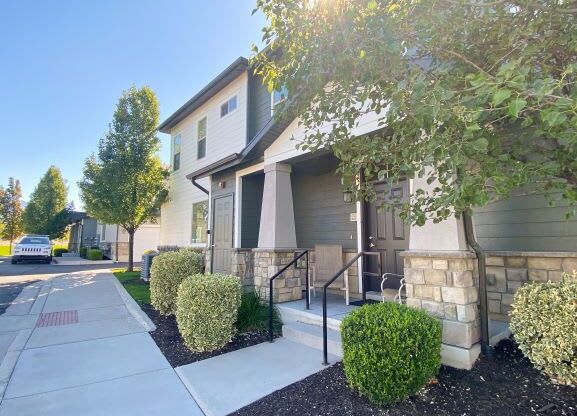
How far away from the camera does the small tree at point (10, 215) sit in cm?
3209

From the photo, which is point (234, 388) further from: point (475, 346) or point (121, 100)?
point (121, 100)

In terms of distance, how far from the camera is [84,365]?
13.8 ft

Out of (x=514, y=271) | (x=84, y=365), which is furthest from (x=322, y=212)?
(x=84, y=365)

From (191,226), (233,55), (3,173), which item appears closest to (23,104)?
(191,226)

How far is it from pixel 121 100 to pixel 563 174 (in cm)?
1536

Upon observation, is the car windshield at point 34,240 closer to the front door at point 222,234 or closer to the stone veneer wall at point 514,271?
the front door at point 222,234

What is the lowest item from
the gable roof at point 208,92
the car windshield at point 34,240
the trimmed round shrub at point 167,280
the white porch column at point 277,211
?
the trimmed round shrub at point 167,280

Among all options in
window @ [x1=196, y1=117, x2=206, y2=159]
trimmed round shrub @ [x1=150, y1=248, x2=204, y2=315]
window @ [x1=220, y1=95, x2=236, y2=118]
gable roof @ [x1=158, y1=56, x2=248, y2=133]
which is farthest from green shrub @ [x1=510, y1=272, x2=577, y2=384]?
window @ [x1=196, y1=117, x2=206, y2=159]

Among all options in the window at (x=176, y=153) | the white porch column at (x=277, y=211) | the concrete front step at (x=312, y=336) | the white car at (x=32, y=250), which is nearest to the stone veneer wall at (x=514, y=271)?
the concrete front step at (x=312, y=336)

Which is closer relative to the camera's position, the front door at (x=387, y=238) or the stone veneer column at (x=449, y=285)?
the stone veneer column at (x=449, y=285)

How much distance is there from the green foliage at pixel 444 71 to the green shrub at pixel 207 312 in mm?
2907

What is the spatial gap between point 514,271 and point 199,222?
30.5 ft

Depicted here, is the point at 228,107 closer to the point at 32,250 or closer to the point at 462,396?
the point at 462,396

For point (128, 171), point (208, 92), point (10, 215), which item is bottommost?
point (10, 215)
